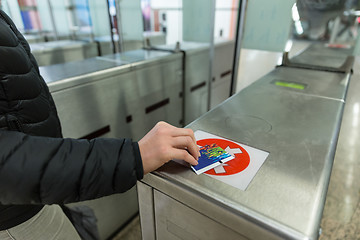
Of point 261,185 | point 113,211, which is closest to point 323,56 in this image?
point 261,185

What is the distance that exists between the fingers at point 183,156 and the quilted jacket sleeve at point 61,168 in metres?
0.07

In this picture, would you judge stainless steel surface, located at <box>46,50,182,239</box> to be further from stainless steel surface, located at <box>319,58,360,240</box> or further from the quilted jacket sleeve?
stainless steel surface, located at <box>319,58,360,240</box>

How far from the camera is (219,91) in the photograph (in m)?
2.32

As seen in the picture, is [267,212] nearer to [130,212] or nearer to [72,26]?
[130,212]

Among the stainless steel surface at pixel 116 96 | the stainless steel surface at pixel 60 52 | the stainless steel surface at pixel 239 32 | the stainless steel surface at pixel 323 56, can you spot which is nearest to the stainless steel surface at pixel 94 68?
the stainless steel surface at pixel 116 96

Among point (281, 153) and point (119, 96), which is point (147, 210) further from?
point (119, 96)

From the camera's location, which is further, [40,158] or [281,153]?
[281,153]

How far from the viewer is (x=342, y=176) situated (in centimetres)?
172

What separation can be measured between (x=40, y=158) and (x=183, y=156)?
263 millimetres

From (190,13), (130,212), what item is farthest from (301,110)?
(190,13)

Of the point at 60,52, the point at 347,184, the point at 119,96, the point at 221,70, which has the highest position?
the point at 60,52

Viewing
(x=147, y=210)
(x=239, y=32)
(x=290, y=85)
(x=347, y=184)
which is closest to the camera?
(x=147, y=210)

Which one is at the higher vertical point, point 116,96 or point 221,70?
point 116,96

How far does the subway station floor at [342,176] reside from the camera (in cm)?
133
